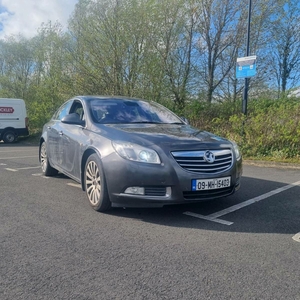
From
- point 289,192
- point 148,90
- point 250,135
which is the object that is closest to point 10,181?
point 289,192

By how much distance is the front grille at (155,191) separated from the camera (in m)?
3.51

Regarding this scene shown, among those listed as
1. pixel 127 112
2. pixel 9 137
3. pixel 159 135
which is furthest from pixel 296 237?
pixel 9 137

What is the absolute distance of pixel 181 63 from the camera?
1773cm

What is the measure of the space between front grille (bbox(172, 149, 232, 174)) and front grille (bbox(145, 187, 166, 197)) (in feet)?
1.17

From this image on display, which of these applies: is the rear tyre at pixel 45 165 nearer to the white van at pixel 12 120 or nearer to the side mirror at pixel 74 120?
the side mirror at pixel 74 120

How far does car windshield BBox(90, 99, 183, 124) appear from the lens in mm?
4633

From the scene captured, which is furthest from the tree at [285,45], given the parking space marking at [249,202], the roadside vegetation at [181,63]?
the parking space marking at [249,202]

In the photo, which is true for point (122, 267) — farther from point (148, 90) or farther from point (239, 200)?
point (148, 90)

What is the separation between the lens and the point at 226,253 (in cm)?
282

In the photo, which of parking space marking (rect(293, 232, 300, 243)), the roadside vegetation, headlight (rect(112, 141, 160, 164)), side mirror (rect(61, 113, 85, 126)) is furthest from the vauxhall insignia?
the roadside vegetation

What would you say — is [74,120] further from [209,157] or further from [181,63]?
[181,63]

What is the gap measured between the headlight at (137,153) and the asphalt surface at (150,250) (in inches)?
28.9

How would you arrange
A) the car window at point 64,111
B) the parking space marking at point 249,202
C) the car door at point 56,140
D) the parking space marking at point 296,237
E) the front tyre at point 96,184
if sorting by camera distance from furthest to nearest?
the car window at point 64,111
the car door at point 56,140
the parking space marking at point 249,202
the front tyre at point 96,184
the parking space marking at point 296,237

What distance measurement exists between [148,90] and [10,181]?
1071 centimetres
